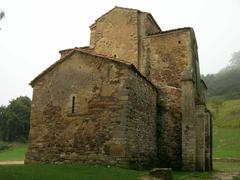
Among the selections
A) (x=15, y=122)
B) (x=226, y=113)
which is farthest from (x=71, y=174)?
(x=226, y=113)

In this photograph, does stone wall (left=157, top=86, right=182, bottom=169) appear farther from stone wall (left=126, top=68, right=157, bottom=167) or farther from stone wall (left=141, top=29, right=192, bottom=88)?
stone wall (left=141, top=29, right=192, bottom=88)

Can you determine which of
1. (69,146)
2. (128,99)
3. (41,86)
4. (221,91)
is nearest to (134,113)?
(128,99)

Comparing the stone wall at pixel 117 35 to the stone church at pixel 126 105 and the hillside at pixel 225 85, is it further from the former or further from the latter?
the hillside at pixel 225 85

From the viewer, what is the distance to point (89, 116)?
16.1m

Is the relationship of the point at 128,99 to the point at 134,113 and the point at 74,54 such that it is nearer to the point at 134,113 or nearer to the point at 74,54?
the point at 134,113

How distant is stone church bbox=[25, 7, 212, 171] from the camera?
51.0ft

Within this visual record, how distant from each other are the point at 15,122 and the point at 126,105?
1891 inches

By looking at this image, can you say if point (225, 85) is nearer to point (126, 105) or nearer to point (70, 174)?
point (126, 105)

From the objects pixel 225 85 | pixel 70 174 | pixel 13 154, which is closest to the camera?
pixel 70 174

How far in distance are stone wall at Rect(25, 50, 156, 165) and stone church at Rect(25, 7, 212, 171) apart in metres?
A: 0.05

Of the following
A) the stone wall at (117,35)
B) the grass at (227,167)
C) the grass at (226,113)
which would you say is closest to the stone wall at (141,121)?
the stone wall at (117,35)

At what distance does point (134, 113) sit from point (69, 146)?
360cm

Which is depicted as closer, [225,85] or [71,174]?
[71,174]

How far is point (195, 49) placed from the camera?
22547 millimetres
